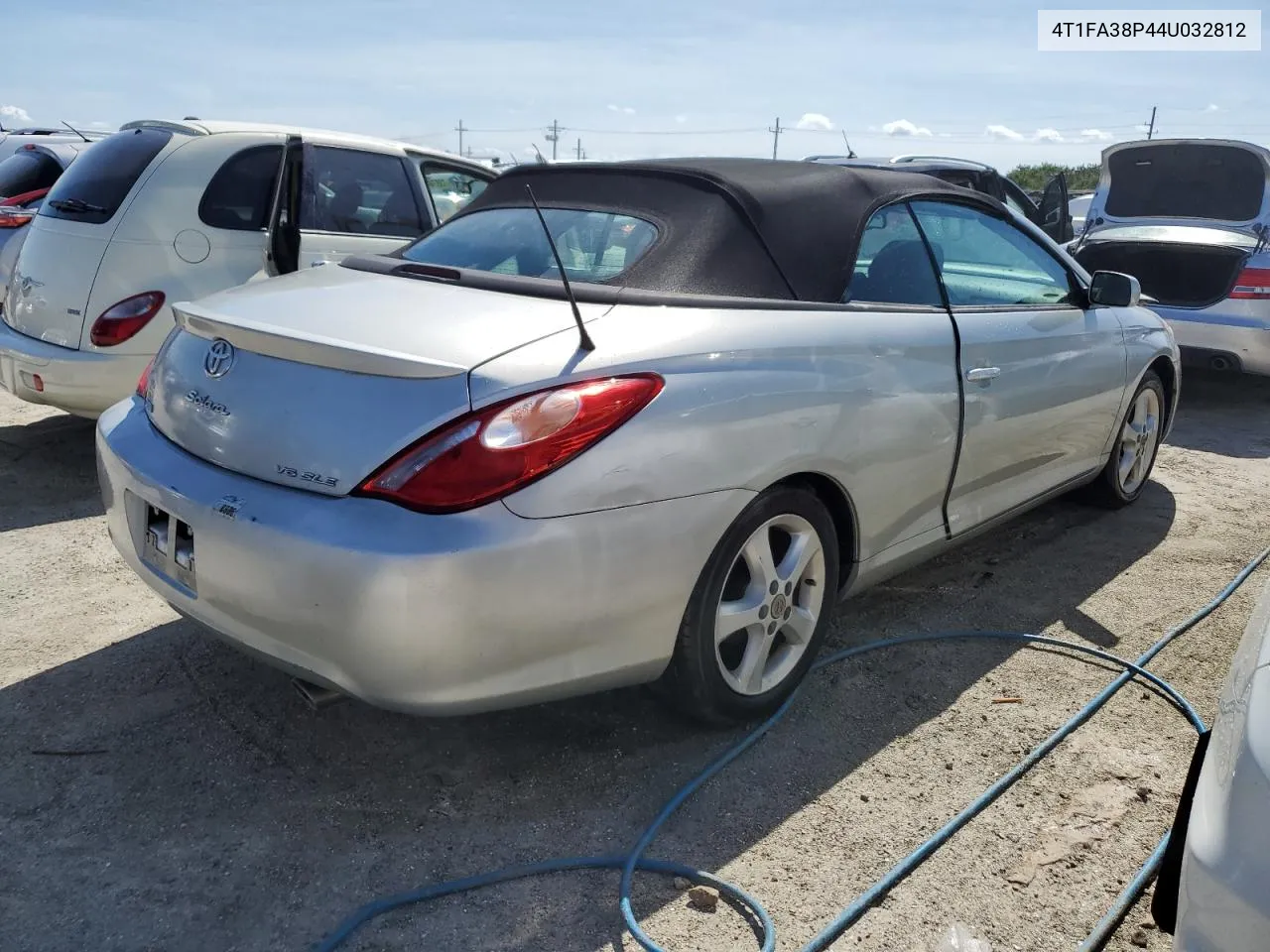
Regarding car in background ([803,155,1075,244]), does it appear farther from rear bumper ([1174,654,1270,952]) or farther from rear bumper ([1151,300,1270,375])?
rear bumper ([1174,654,1270,952])

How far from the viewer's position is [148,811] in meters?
2.50

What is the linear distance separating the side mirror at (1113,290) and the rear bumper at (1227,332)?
349 cm

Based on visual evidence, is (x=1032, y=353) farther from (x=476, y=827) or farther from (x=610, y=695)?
(x=476, y=827)

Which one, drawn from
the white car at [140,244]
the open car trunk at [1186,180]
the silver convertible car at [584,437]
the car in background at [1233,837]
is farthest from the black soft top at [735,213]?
the open car trunk at [1186,180]

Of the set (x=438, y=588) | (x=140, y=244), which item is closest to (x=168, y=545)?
(x=438, y=588)

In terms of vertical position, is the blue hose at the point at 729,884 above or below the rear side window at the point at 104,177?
below

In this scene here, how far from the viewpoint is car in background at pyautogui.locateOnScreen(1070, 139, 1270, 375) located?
7141 mm

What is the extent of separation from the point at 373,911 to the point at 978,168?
27.5ft

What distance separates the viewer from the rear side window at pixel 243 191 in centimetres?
516

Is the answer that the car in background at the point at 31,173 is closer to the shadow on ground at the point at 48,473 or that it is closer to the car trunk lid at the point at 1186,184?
the shadow on ground at the point at 48,473

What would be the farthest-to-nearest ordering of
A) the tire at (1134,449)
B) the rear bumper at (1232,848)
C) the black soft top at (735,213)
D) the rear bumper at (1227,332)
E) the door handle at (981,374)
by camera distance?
the rear bumper at (1227,332), the tire at (1134,449), the door handle at (981,374), the black soft top at (735,213), the rear bumper at (1232,848)

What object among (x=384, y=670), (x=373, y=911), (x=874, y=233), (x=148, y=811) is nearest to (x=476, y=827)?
(x=373, y=911)

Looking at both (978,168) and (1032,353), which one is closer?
(1032,353)

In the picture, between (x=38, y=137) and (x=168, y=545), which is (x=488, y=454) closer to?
(x=168, y=545)
